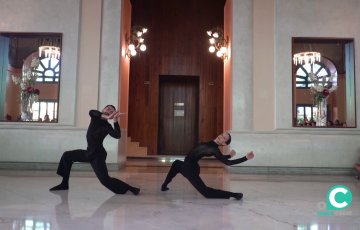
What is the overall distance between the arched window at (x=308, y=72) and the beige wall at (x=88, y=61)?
191 inches

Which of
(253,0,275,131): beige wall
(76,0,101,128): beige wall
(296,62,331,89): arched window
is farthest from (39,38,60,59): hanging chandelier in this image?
(296,62,331,89): arched window

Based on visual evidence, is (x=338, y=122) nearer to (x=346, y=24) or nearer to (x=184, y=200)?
(x=346, y=24)

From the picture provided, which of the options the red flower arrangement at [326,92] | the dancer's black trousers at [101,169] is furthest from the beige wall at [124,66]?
the red flower arrangement at [326,92]

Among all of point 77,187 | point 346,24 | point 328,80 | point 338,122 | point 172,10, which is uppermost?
point 172,10

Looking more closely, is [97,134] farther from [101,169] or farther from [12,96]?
[12,96]

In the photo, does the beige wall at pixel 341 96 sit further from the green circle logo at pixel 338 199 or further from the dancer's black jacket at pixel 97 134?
the dancer's black jacket at pixel 97 134

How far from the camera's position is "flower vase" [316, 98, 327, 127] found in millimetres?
7839

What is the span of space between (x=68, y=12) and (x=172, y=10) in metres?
5.56

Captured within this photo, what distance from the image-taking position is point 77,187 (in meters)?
5.12

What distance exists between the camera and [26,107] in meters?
7.93

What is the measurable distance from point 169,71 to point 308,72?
5.51 metres

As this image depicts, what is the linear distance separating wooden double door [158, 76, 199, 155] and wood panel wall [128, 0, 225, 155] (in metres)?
0.57

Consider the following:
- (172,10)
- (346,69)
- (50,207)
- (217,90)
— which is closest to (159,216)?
(50,207)

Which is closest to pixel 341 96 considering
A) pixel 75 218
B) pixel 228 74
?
pixel 228 74
